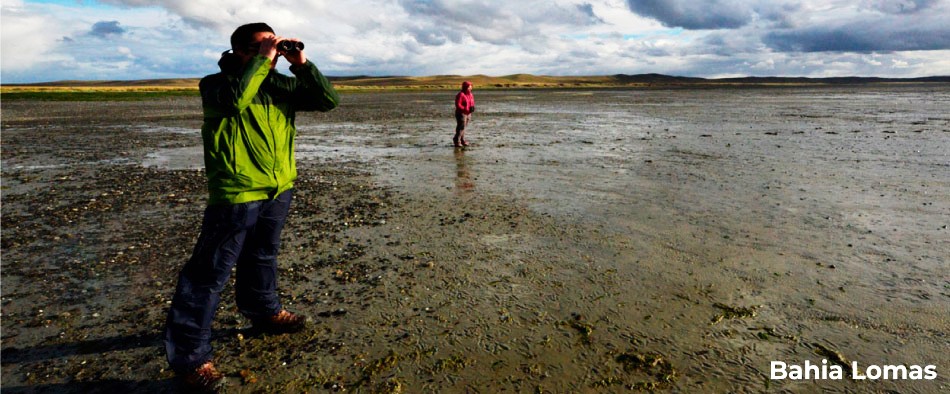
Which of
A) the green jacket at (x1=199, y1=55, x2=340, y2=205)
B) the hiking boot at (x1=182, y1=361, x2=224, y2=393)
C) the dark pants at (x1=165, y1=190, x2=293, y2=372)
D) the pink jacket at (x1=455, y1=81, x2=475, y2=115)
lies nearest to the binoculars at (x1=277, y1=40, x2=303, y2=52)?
the green jacket at (x1=199, y1=55, x2=340, y2=205)

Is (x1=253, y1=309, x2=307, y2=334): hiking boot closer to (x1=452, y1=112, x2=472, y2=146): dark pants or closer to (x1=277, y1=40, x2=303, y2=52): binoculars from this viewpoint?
(x1=277, y1=40, x2=303, y2=52): binoculars

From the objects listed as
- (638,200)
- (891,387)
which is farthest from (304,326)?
(638,200)

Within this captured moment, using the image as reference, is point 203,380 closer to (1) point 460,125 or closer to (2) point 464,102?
(1) point 460,125

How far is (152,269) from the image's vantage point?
6258 mm

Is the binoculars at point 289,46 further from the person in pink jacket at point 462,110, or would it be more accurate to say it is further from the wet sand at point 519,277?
the person in pink jacket at point 462,110

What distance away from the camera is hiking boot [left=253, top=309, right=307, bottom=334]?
4.60 metres

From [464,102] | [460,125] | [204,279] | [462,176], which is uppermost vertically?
[464,102]

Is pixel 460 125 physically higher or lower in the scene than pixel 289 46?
lower

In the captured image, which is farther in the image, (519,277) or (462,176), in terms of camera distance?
(462,176)

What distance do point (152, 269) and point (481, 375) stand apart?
4.40 meters

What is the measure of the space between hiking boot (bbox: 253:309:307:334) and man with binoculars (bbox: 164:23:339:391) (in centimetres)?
63

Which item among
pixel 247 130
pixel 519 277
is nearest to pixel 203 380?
pixel 247 130

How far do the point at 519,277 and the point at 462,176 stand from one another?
6499 mm

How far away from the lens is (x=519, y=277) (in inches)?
235
